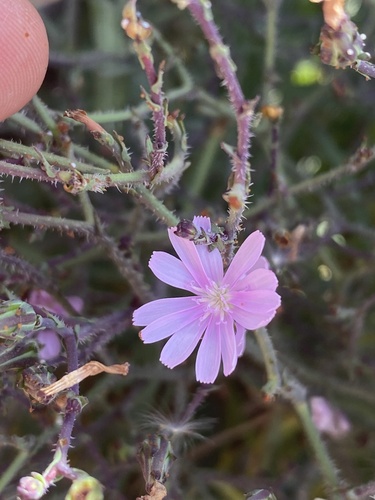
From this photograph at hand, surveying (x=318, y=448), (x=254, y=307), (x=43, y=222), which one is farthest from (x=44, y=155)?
(x=318, y=448)

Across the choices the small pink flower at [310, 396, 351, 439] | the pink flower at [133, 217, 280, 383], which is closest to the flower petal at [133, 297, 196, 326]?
the pink flower at [133, 217, 280, 383]

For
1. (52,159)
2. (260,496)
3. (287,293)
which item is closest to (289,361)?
(287,293)

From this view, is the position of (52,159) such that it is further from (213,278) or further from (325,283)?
(325,283)

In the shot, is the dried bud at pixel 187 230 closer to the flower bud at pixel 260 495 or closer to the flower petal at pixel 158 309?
the flower petal at pixel 158 309

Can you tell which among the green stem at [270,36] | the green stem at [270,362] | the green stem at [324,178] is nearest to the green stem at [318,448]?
the green stem at [270,362]

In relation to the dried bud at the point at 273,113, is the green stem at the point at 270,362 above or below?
below

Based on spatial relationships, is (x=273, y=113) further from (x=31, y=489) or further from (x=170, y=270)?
(x=31, y=489)

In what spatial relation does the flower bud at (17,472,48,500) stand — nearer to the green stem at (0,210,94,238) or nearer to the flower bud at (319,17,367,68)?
the green stem at (0,210,94,238)
